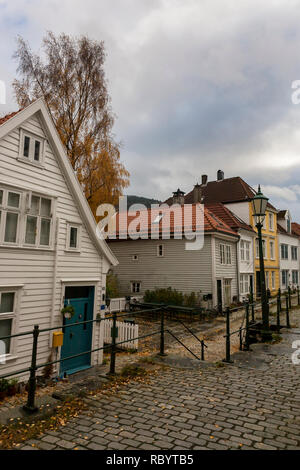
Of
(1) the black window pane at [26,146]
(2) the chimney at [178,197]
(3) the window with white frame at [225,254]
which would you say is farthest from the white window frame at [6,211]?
(2) the chimney at [178,197]

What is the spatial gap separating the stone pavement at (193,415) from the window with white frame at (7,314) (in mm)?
4220

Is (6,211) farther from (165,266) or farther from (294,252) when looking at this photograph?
(294,252)

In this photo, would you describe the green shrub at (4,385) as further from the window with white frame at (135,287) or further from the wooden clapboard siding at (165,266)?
the window with white frame at (135,287)

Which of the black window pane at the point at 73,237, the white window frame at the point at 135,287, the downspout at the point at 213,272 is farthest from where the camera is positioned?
the white window frame at the point at 135,287

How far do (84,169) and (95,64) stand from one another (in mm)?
6620

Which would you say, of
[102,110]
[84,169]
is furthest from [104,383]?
[102,110]

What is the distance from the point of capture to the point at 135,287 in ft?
80.8

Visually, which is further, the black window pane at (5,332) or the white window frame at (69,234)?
the white window frame at (69,234)

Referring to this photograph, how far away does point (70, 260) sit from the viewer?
1016 centimetres

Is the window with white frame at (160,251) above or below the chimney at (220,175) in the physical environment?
below

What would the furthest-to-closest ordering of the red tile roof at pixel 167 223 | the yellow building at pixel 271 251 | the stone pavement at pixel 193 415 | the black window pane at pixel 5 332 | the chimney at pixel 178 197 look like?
the yellow building at pixel 271 251, the chimney at pixel 178 197, the red tile roof at pixel 167 223, the black window pane at pixel 5 332, the stone pavement at pixel 193 415

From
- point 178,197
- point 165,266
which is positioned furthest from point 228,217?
point 165,266

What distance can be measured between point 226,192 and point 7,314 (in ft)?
91.2

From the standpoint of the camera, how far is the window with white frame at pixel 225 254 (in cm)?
2300
